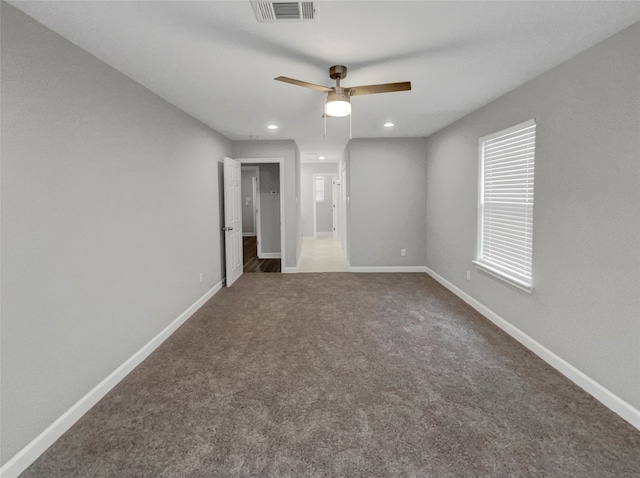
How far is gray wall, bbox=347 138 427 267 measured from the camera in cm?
598

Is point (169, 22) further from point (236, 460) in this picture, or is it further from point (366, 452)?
point (366, 452)

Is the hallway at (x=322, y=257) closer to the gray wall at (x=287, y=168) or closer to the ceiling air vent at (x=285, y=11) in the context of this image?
the gray wall at (x=287, y=168)

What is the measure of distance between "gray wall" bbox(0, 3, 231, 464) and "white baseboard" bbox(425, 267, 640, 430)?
3.34 m

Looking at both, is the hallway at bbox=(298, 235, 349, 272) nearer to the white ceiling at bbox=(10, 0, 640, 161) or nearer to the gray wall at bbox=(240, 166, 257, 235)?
the gray wall at bbox=(240, 166, 257, 235)

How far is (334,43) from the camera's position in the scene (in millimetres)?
2281

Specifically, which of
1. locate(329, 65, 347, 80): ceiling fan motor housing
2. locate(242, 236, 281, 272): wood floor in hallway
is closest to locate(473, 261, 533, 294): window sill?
locate(329, 65, 347, 80): ceiling fan motor housing

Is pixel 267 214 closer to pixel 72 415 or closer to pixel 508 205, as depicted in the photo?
pixel 508 205

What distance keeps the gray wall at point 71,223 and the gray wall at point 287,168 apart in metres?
2.56

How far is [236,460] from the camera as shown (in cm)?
179

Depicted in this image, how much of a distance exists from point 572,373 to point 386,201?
3.96 metres

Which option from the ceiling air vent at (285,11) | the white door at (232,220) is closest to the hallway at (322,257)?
the white door at (232,220)

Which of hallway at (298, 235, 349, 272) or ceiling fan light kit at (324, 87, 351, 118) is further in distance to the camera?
hallway at (298, 235, 349, 272)

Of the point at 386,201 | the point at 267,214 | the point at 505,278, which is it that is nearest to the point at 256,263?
the point at 267,214

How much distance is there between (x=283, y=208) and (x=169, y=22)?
13.7 ft
